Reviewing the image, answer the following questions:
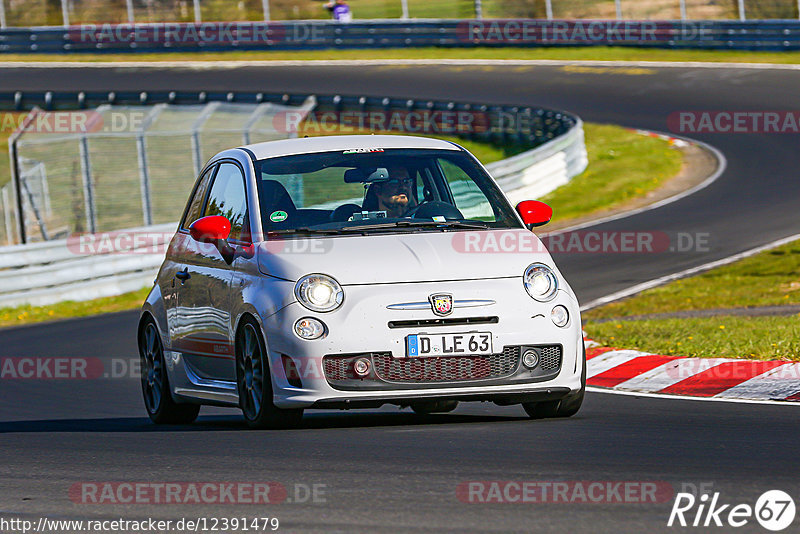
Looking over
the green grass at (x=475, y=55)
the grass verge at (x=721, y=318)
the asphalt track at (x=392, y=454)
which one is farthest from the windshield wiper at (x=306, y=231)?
the green grass at (x=475, y=55)

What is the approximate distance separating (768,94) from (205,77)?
18.6 metres

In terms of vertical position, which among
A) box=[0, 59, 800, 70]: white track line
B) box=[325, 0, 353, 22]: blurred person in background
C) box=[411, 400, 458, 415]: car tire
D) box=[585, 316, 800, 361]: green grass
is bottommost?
box=[0, 59, 800, 70]: white track line

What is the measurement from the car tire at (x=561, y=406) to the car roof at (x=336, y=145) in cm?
170

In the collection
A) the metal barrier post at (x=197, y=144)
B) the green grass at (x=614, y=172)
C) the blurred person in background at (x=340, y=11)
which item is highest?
the metal barrier post at (x=197, y=144)

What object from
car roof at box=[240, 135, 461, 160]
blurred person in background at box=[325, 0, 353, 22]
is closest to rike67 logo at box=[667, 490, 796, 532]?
car roof at box=[240, 135, 461, 160]

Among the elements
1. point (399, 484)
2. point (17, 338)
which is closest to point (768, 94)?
point (17, 338)

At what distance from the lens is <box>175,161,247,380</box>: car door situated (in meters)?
8.41

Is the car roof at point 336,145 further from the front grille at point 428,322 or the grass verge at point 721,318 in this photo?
the grass verge at point 721,318

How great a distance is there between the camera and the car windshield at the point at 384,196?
8336 mm

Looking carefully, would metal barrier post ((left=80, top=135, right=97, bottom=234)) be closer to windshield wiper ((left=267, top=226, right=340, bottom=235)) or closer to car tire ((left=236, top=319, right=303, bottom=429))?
windshield wiper ((left=267, top=226, right=340, bottom=235))

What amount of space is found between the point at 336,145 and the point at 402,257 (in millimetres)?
1347

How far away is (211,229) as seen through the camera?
331 inches

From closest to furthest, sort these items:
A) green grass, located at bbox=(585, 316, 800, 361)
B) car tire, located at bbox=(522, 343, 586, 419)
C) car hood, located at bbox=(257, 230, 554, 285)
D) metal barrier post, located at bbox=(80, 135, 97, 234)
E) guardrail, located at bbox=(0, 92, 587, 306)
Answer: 1. car hood, located at bbox=(257, 230, 554, 285)
2. car tire, located at bbox=(522, 343, 586, 419)
3. green grass, located at bbox=(585, 316, 800, 361)
4. guardrail, located at bbox=(0, 92, 587, 306)
5. metal barrier post, located at bbox=(80, 135, 97, 234)

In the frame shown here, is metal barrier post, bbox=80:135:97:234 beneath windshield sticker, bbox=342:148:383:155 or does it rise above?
beneath
